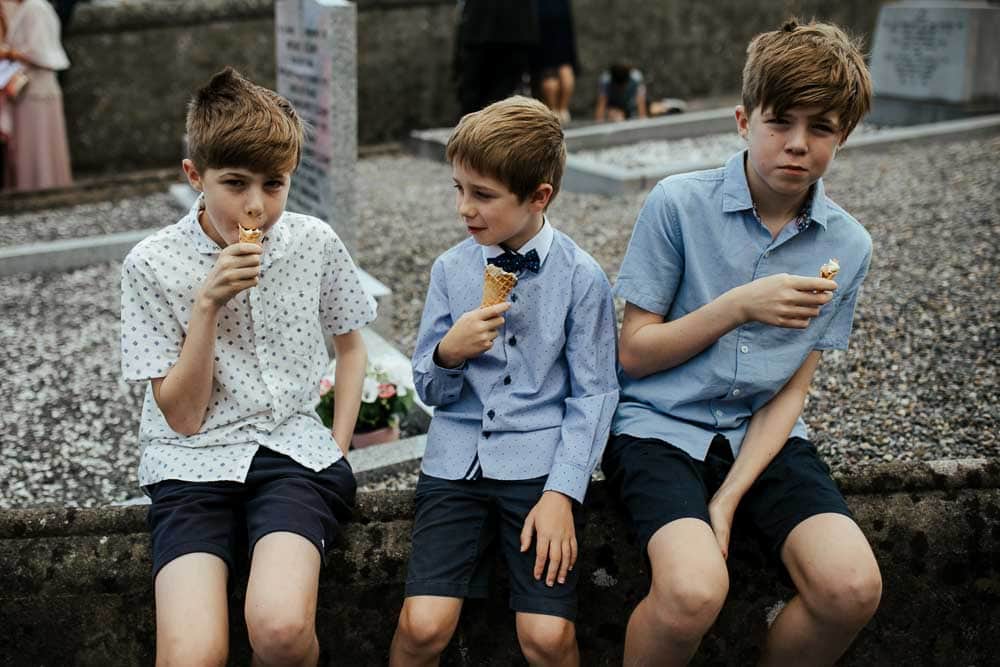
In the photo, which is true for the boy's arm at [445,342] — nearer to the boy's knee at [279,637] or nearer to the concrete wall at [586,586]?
the concrete wall at [586,586]

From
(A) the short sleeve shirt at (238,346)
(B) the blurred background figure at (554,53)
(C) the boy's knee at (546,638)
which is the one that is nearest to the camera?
(C) the boy's knee at (546,638)

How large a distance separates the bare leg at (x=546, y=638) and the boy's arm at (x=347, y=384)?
70 centimetres

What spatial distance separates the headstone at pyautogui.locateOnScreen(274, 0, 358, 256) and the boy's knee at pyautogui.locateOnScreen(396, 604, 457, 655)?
3058mm

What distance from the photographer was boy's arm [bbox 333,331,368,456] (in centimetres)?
270

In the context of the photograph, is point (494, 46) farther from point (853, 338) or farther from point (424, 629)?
point (424, 629)

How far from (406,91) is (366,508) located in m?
9.76

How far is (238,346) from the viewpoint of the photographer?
2.55 m

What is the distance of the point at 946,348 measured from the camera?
446 cm

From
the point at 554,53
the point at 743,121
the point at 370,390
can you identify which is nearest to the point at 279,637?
the point at 743,121

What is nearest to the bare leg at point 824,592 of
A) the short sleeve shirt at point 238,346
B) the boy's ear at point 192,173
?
the short sleeve shirt at point 238,346

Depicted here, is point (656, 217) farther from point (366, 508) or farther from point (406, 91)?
point (406, 91)

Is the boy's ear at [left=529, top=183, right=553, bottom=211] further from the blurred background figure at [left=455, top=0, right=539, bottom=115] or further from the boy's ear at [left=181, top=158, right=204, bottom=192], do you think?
the blurred background figure at [left=455, top=0, right=539, bottom=115]

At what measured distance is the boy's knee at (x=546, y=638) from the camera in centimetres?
223

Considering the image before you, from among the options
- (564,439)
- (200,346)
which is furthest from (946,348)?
(200,346)
